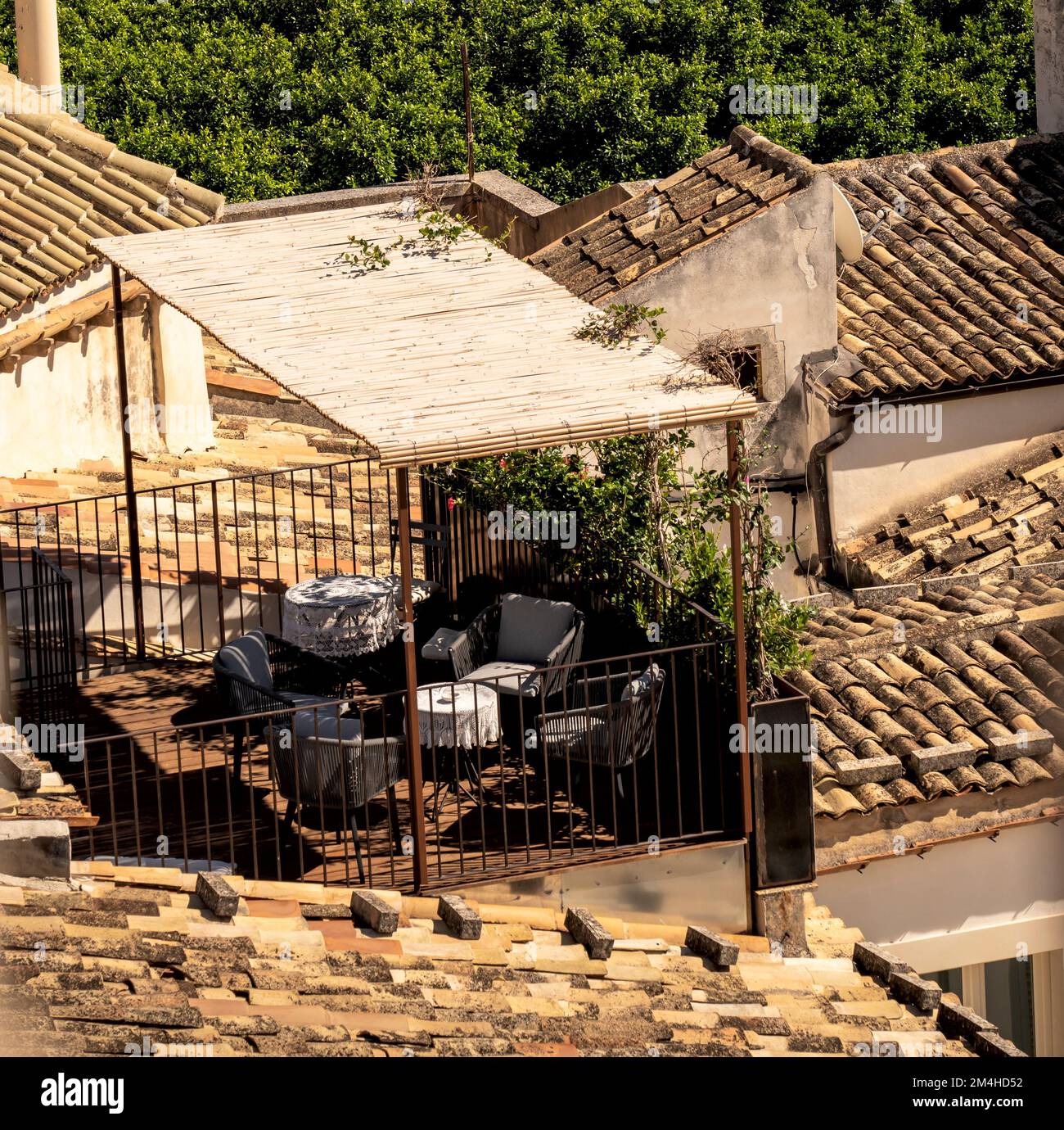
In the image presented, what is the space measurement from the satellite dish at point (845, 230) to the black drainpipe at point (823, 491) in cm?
171

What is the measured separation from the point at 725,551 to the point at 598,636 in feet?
4.06

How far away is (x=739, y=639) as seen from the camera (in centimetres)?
934

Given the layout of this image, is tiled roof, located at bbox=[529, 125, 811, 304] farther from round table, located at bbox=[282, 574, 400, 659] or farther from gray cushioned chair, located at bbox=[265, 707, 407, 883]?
gray cushioned chair, located at bbox=[265, 707, 407, 883]

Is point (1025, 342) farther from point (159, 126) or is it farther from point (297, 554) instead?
point (159, 126)

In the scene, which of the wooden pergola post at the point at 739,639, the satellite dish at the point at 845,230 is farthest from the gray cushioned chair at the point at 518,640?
the satellite dish at the point at 845,230

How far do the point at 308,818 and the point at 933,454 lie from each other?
8578 mm

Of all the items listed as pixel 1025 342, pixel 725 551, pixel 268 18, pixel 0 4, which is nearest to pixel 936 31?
pixel 268 18

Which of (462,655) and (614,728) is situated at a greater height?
(462,655)

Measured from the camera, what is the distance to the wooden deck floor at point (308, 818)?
963 cm

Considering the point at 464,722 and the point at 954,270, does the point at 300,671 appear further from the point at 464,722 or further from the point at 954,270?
the point at 954,270

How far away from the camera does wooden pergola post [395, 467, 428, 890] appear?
28.3ft

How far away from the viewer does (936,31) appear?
37.9 meters

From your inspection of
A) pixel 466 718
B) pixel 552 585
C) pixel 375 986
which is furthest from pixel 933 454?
pixel 375 986
